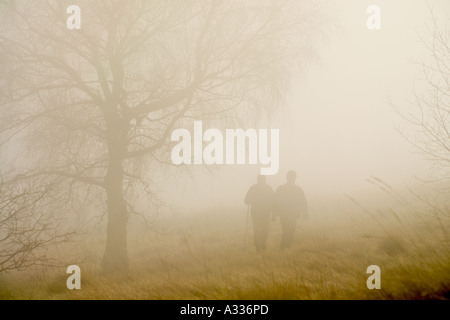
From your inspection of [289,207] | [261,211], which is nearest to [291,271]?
[289,207]

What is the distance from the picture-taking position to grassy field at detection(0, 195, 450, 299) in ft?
12.4

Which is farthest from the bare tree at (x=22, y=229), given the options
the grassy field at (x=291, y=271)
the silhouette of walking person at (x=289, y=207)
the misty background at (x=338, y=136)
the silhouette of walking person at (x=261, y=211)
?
the silhouette of walking person at (x=289, y=207)

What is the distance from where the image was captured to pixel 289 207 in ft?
24.7

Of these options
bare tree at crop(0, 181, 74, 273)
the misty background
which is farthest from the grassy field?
the misty background

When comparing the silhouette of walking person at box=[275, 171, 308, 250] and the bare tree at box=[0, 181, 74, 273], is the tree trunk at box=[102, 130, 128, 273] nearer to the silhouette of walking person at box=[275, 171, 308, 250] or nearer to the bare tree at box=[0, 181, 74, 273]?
the bare tree at box=[0, 181, 74, 273]

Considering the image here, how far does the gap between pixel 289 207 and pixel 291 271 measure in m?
2.52

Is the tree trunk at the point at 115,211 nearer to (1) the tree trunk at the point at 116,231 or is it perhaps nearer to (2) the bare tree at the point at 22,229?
(1) the tree trunk at the point at 116,231

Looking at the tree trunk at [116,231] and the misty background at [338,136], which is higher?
the misty background at [338,136]

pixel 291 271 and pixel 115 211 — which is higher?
pixel 115 211

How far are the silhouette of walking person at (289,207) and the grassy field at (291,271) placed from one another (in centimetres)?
45

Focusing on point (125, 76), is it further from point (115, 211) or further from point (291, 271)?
point (291, 271)

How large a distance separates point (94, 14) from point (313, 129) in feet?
145

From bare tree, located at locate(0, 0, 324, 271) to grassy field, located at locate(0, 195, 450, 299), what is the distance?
1.60 metres

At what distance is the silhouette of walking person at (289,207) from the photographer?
7.55 meters
